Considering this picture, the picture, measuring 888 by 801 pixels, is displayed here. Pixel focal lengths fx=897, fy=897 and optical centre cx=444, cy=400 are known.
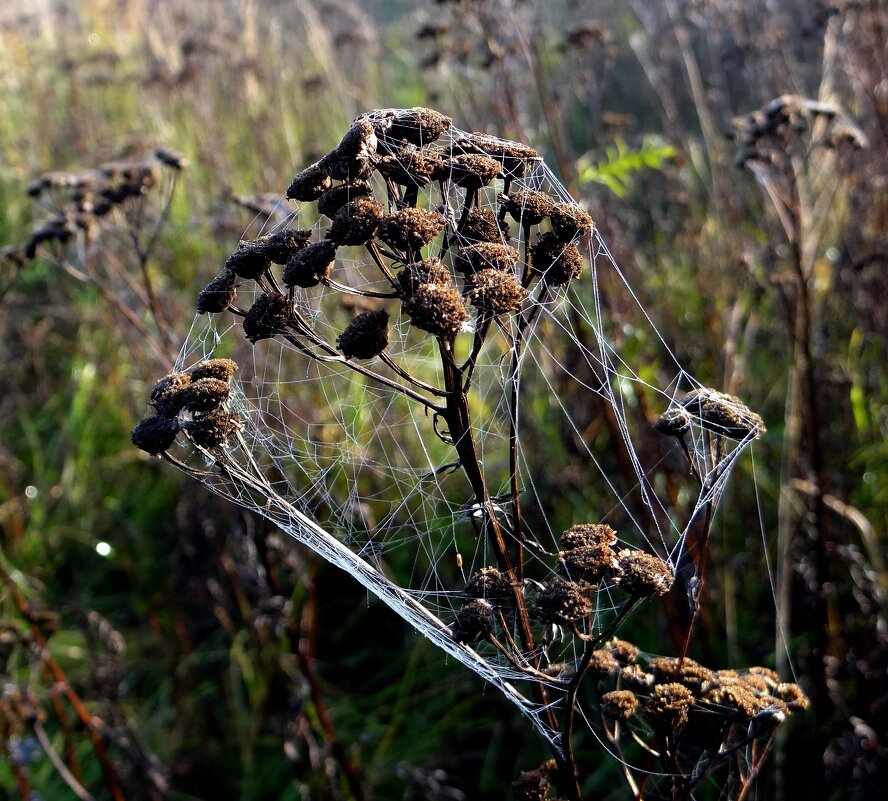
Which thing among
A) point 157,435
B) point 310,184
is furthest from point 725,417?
point 157,435

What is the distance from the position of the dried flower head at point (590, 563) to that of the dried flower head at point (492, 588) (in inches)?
4.8

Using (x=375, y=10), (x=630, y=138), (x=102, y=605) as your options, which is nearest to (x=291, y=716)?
(x=102, y=605)

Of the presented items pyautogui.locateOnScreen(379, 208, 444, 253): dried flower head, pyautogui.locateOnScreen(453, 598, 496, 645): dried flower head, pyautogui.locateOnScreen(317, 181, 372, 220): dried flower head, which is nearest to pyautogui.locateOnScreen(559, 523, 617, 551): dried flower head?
pyautogui.locateOnScreen(453, 598, 496, 645): dried flower head

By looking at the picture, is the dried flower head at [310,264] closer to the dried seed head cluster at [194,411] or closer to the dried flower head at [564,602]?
the dried seed head cluster at [194,411]

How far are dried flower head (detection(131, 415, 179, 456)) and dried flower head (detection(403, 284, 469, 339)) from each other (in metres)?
0.49

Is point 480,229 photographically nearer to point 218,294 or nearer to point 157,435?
point 218,294

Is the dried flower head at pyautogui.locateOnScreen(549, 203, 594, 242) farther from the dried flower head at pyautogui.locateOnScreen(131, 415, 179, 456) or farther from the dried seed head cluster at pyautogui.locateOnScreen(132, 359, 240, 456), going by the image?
the dried flower head at pyautogui.locateOnScreen(131, 415, 179, 456)

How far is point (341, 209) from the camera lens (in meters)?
1.41

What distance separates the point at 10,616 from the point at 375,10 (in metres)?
10.4

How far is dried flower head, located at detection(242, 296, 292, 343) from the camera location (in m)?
1.44

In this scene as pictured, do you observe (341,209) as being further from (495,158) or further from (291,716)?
(291,716)

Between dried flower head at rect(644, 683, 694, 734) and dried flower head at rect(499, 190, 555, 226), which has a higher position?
dried flower head at rect(499, 190, 555, 226)

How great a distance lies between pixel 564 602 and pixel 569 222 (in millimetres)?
595

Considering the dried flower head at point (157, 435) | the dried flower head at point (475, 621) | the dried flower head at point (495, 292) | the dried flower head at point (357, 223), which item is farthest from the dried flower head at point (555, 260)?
the dried flower head at point (157, 435)
